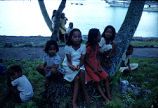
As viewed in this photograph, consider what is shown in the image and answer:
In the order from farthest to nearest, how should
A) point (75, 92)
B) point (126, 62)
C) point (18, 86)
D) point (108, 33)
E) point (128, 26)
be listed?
1. point (126, 62)
2. point (128, 26)
3. point (108, 33)
4. point (18, 86)
5. point (75, 92)

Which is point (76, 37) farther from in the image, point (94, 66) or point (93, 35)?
point (94, 66)

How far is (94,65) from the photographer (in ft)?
21.6

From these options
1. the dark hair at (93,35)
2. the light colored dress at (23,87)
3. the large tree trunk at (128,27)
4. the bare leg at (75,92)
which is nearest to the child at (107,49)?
the large tree trunk at (128,27)

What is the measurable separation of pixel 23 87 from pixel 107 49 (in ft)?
6.00

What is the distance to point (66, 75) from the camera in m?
6.35

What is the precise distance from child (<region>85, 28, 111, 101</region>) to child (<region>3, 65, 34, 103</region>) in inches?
45.2

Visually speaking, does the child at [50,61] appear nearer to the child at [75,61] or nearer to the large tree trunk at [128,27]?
the child at [75,61]

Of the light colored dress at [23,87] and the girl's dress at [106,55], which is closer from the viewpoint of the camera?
the light colored dress at [23,87]

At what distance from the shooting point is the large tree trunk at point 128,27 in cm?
702

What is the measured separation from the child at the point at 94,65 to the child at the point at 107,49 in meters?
0.35

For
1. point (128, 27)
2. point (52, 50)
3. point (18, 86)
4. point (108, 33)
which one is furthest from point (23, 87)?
point (128, 27)

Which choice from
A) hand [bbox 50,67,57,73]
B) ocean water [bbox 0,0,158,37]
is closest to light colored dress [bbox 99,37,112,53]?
hand [bbox 50,67,57,73]

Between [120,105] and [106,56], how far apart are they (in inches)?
42.1

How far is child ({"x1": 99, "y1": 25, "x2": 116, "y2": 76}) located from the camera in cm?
689
